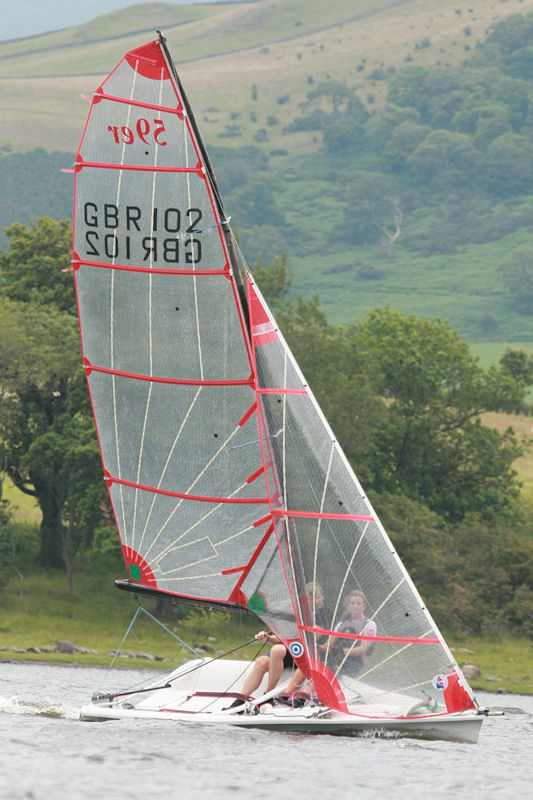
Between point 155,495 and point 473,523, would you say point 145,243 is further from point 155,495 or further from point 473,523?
point 473,523

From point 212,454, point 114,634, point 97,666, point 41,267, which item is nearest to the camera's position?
point 212,454

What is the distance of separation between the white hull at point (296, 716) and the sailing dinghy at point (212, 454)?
1.6 inches

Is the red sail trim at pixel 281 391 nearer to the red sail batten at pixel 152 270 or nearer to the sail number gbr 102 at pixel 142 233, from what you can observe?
the red sail batten at pixel 152 270

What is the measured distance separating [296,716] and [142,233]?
889 cm

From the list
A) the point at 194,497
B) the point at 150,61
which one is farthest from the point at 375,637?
the point at 150,61

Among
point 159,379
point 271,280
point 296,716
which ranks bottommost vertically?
point 296,716

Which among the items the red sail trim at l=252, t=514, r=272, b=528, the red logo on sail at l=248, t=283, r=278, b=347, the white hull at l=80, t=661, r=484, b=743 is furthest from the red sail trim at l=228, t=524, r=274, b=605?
the red logo on sail at l=248, t=283, r=278, b=347

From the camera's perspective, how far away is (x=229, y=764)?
67.6 ft

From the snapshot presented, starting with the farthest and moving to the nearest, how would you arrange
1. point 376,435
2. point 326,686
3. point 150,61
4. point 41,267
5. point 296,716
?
point 376,435 → point 41,267 → point 150,61 → point 326,686 → point 296,716

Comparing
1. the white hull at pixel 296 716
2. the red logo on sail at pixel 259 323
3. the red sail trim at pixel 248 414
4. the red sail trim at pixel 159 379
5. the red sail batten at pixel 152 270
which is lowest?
the white hull at pixel 296 716

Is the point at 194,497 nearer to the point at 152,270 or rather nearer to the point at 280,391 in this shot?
the point at 280,391

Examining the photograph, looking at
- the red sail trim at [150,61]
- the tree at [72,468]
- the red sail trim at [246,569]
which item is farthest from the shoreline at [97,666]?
the red sail trim at [150,61]

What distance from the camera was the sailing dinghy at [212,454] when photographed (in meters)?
22.7

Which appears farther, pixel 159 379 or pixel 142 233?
pixel 159 379
